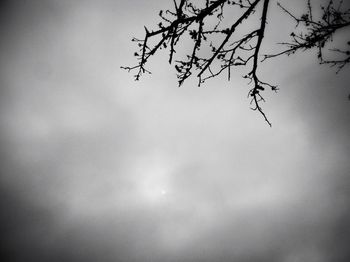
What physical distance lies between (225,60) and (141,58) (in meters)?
1.33

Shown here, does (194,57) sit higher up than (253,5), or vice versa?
(253,5)

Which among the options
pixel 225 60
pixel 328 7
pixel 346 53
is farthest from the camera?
pixel 346 53

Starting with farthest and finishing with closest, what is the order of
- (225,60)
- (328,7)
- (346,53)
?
(346,53) → (328,7) → (225,60)

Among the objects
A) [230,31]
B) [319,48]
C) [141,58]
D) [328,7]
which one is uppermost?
[328,7]

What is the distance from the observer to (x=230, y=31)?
3285 millimetres

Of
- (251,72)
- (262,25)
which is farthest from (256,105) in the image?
(262,25)

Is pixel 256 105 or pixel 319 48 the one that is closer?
pixel 256 105

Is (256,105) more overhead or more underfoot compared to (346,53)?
more underfoot

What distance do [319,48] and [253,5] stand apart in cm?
228

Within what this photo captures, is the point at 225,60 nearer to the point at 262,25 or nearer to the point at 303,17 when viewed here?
the point at 262,25

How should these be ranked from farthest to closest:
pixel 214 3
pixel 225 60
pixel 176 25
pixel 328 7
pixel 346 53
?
pixel 346 53
pixel 328 7
pixel 225 60
pixel 214 3
pixel 176 25

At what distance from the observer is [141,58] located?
316cm

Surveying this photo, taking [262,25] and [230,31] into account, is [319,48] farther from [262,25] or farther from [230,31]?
[230,31]

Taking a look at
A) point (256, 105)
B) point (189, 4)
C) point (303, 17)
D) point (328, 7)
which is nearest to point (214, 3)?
point (189, 4)
